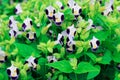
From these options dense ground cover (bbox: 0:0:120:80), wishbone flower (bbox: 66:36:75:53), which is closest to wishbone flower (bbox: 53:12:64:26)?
dense ground cover (bbox: 0:0:120:80)

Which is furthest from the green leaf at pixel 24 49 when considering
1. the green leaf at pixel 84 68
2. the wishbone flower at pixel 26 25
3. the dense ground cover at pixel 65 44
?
the green leaf at pixel 84 68

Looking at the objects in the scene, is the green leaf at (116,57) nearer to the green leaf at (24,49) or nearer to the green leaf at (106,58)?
the green leaf at (106,58)

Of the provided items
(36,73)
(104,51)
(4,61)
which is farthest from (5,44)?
(104,51)

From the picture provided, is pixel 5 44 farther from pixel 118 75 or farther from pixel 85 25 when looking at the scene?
pixel 118 75

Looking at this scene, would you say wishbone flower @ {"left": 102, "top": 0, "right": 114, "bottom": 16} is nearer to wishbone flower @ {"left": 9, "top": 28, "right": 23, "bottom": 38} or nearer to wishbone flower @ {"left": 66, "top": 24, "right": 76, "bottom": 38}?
wishbone flower @ {"left": 66, "top": 24, "right": 76, "bottom": 38}

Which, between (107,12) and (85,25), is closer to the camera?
(85,25)

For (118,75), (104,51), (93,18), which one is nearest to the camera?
(118,75)
